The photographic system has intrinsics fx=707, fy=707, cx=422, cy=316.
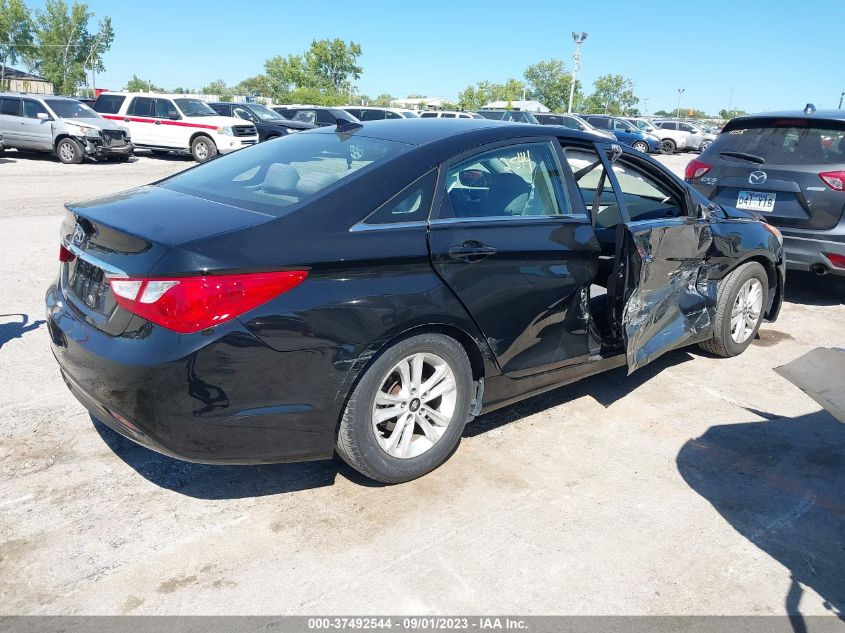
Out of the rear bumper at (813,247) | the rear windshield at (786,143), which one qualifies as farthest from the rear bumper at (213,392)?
the rear windshield at (786,143)

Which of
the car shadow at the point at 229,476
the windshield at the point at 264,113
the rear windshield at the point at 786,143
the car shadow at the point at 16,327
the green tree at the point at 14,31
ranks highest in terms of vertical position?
the green tree at the point at 14,31

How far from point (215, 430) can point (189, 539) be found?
53 cm

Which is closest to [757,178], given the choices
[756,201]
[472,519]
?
[756,201]

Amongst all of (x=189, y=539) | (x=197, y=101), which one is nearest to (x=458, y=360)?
(x=189, y=539)

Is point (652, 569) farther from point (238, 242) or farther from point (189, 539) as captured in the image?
point (238, 242)

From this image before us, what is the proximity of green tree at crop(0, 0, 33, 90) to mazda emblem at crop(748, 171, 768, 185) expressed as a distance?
71256 millimetres

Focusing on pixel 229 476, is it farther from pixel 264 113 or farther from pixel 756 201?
pixel 264 113

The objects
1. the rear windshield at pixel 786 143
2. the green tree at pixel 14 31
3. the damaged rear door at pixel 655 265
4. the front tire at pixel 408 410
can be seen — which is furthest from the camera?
the green tree at pixel 14 31

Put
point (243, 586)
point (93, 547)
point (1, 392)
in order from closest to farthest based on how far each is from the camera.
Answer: point (243, 586) < point (93, 547) < point (1, 392)

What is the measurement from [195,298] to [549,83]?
127077mm

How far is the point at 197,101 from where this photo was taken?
20.1 meters

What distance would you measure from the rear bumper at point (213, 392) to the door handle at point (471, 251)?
77 centimetres

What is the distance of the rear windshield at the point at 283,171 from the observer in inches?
126

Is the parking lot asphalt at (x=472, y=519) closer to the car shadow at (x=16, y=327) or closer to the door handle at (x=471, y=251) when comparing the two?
the car shadow at (x=16, y=327)
